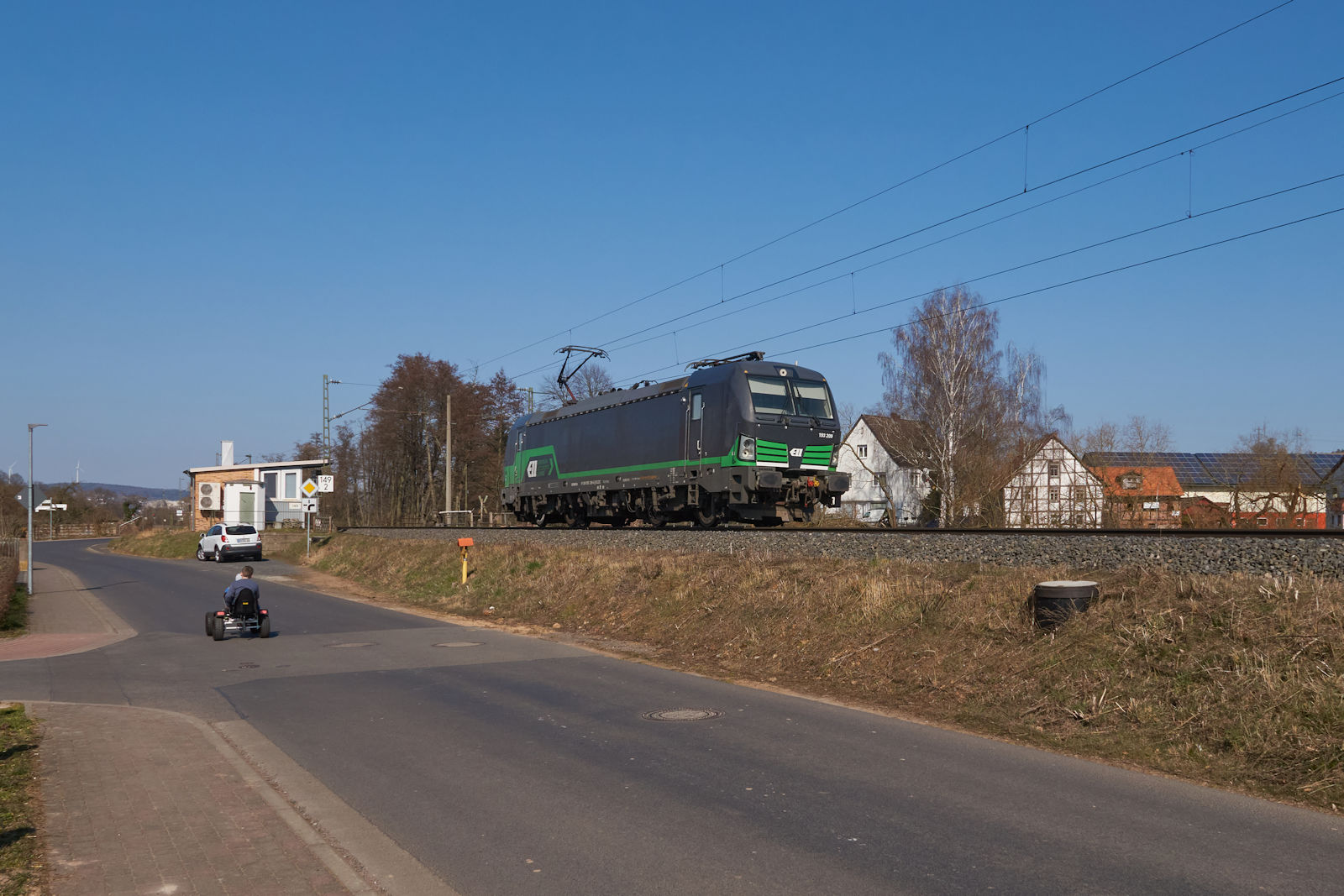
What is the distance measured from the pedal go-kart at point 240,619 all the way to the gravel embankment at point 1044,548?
24.3ft

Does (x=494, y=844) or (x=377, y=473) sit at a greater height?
(x=377, y=473)

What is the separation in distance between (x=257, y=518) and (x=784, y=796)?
61.8m

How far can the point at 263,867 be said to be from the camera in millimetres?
5828

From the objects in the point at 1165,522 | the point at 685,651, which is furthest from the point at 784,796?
the point at 1165,522

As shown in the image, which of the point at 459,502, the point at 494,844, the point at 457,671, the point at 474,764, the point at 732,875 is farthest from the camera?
the point at 459,502

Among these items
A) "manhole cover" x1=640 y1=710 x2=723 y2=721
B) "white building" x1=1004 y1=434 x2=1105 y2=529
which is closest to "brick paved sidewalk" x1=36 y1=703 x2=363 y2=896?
"manhole cover" x1=640 y1=710 x2=723 y2=721

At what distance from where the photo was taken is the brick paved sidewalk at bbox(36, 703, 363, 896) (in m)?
5.58

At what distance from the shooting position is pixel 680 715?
1028 cm

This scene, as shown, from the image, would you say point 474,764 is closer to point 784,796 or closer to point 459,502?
point 784,796

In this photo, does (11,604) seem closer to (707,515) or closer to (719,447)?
(707,515)

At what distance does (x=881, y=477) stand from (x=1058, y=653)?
38.5 metres

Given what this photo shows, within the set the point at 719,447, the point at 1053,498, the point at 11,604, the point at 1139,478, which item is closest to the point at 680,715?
the point at 719,447

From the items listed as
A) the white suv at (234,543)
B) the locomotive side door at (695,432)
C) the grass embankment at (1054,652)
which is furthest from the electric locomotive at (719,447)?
the white suv at (234,543)

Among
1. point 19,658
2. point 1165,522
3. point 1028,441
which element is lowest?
point 19,658
